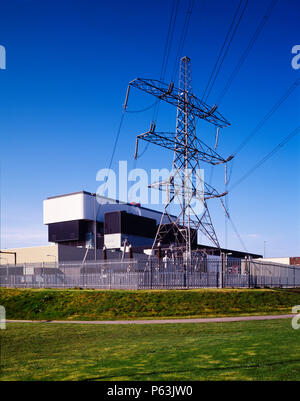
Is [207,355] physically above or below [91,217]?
below

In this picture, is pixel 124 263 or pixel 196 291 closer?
pixel 196 291

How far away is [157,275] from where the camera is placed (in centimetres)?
2712

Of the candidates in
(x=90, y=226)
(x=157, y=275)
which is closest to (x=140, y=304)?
(x=157, y=275)

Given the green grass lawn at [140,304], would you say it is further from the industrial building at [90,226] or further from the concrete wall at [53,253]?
the industrial building at [90,226]

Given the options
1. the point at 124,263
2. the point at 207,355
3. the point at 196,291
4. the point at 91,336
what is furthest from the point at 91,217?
the point at 207,355

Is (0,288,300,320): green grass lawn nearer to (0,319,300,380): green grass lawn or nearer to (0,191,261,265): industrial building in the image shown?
(0,319,300,380): green grass lawn

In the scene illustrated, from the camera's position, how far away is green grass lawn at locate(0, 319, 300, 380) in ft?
24.4

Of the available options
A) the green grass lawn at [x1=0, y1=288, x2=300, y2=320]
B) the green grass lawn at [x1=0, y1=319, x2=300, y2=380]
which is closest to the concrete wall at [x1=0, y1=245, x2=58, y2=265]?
the green grass lawn at [x1=0, y1=288, x2=300, y2=320]

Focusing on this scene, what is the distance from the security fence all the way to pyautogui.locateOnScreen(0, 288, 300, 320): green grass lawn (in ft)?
11.8

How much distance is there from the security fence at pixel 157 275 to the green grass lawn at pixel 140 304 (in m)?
3.61

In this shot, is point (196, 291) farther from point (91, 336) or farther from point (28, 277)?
point (28, 277)

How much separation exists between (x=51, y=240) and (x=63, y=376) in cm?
6895

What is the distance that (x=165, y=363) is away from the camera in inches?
328
